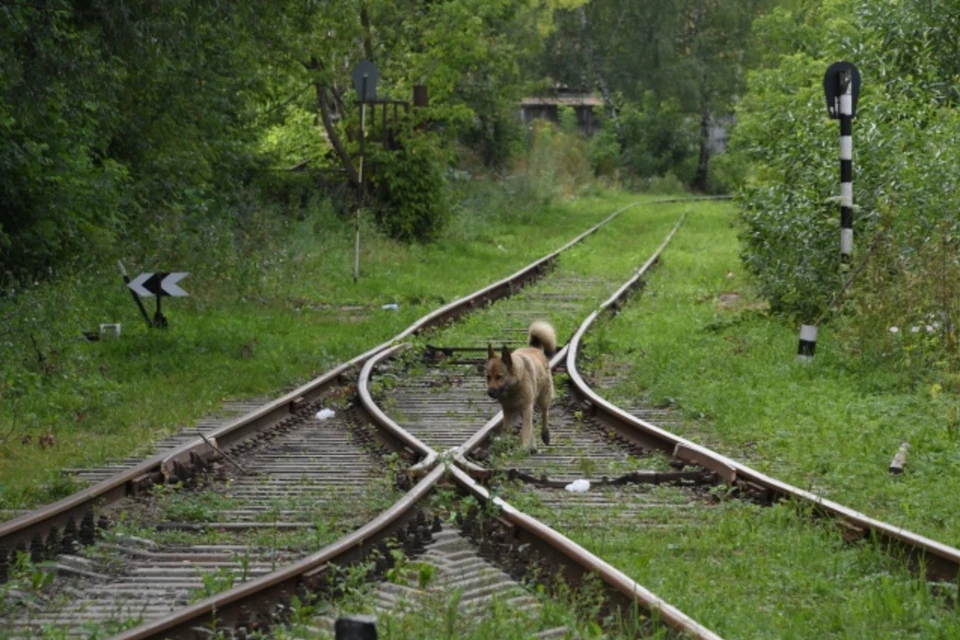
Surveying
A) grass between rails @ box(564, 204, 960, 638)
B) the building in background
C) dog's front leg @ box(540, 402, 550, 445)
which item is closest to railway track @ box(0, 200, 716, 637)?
dog's front leg @ box(540, 402, 550, 445)

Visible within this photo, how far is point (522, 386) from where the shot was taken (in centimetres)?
1011

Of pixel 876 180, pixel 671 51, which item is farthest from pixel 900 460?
pixel 671 51

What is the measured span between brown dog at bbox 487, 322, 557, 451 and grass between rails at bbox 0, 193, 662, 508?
2598mm

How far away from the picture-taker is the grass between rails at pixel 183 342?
1091cm

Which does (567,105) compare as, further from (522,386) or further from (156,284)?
(522,386)

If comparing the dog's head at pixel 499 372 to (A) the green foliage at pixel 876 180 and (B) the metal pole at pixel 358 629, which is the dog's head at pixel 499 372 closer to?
(A) the green foliage at pixel 876 180

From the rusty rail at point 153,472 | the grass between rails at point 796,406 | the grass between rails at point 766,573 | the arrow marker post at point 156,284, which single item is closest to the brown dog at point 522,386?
the grass between rails at point 796,406

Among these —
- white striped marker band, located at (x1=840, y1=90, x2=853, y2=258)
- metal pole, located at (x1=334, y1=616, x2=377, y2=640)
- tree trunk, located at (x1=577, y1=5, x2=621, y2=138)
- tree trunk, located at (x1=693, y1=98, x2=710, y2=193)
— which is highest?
tree trunk, located at (x1=577, y1=5, x2=621, y2=138)

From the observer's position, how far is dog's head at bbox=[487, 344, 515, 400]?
32.2 ft

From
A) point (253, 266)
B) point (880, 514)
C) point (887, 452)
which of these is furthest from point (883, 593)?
point (253, 266)

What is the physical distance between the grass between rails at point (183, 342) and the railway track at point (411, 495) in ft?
2.77

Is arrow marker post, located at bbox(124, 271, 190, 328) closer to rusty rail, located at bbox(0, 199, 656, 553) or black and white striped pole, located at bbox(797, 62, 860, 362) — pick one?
rusty rail, located at bbox(0, 199, 656, 553)

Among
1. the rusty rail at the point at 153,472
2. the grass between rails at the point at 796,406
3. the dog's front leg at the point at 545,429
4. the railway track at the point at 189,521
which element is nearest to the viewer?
the railway track at the point at 189,521

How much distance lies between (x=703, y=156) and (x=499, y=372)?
5865cm
